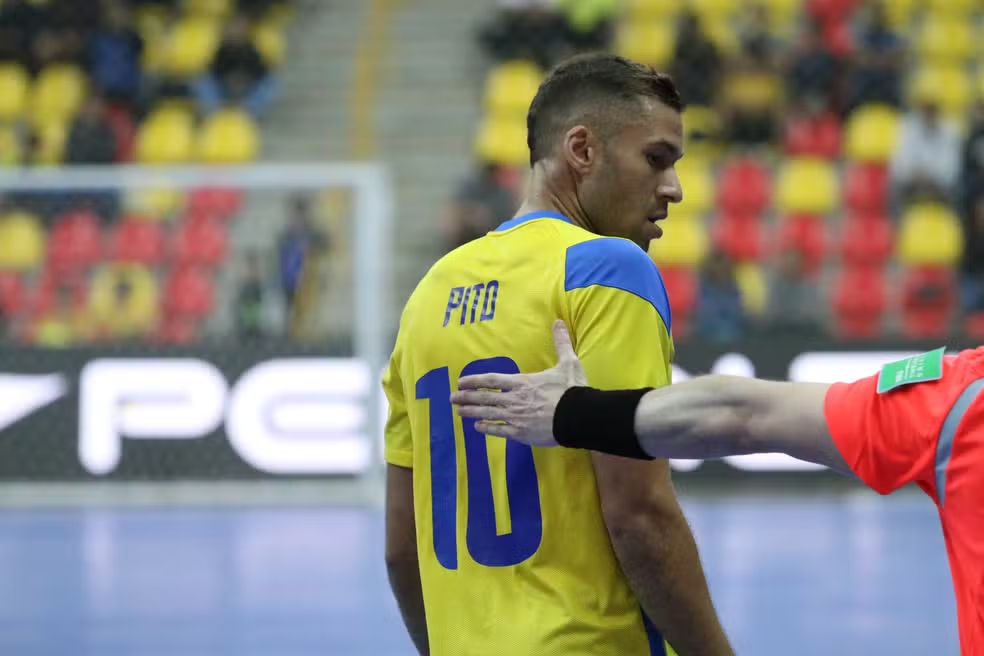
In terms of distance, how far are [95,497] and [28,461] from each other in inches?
23.0

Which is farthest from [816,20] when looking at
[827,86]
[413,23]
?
[413,23]

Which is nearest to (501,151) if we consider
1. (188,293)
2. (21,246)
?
(188,293)

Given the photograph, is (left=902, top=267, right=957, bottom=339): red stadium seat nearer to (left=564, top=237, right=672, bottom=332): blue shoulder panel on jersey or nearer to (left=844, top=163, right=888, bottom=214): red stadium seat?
(left=844, top=163, right=888, bottom=214): red stadium seat

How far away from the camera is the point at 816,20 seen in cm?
1537

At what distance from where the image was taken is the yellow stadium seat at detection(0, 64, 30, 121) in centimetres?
1587

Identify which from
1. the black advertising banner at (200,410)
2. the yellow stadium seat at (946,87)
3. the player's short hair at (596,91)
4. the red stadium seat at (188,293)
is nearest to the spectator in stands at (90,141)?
the red stadium seat at (188,293)

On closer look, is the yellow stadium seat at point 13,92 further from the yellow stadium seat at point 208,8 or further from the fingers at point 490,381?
the fingers at point 490,381

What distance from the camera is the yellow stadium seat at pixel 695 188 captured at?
45.1 feet

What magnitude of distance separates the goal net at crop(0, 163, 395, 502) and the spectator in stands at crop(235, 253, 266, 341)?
11 mm

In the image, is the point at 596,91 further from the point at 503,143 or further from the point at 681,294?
the point at 503,143

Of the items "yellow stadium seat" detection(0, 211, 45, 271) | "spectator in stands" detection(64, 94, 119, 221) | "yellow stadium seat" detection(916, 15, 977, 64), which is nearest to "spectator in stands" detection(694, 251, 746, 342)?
"yellow stadium seat" detection(916, 15, 977, 64)

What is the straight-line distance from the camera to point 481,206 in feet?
41.4

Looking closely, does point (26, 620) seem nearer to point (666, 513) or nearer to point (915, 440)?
point (666, 513)

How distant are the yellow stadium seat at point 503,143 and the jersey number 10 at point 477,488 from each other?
12.1 m
